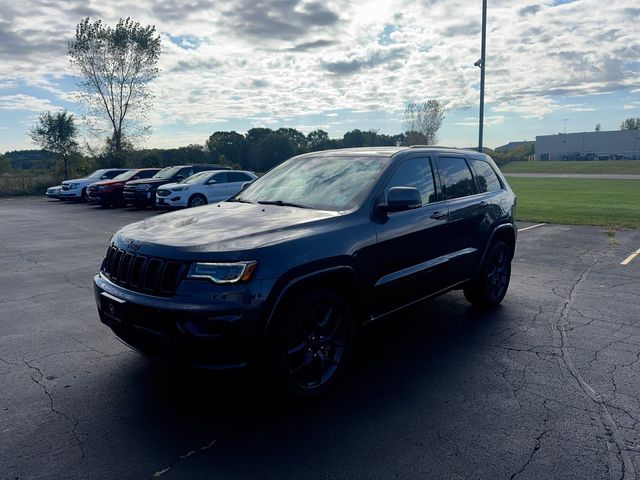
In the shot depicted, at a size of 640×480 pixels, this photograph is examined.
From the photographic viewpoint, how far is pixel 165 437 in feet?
10.3

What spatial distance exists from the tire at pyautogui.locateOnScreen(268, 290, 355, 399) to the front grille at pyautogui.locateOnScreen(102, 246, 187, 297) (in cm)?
76

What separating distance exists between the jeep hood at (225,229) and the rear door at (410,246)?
1.87 feet

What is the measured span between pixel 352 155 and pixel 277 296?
2.17 m

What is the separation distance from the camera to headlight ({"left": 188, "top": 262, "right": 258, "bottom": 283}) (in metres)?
3.13

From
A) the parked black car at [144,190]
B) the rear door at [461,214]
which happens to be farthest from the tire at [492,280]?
the parked black car at [144,190]

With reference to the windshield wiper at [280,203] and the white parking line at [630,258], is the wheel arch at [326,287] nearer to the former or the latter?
the windshield wiper at [280,203]

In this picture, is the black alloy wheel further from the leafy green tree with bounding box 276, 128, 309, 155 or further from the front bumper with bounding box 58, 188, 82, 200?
the leafy green tree with bounding box 276, 128, 309, 155

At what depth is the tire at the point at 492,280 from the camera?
5.77 m

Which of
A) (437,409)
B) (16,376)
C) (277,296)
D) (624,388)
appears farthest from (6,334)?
(624,388)

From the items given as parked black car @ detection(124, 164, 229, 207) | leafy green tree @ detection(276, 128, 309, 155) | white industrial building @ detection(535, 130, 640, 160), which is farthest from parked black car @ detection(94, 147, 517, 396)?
white industrial building @ detection(535, 130, 640, 160)

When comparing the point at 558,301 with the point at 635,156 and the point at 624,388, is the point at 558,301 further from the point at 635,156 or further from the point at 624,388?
the point at 635,156

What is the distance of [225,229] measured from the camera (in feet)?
11.9

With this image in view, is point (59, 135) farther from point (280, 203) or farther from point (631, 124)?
point (631, 124)

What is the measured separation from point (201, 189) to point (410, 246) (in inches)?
546
